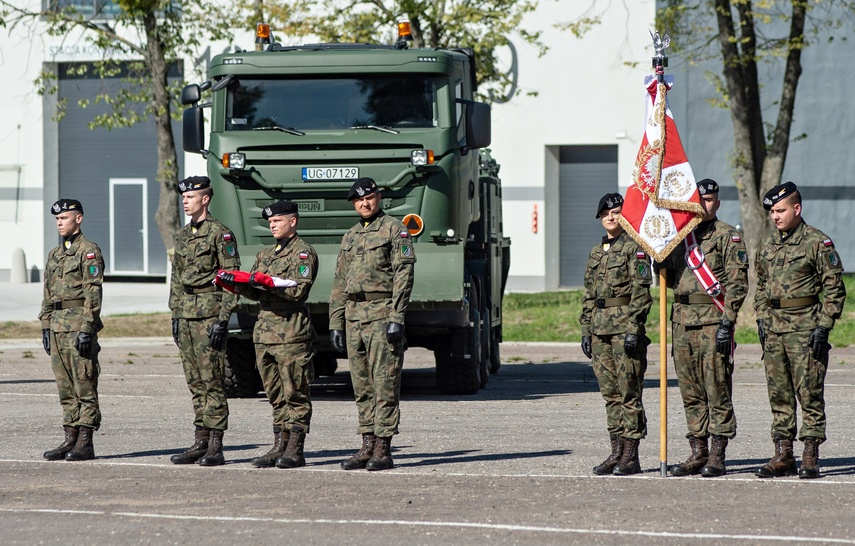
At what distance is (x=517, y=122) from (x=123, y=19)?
1344cm

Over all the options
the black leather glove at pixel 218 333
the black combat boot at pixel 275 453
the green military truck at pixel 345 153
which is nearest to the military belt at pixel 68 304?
the black leather glove at pixel 218 333

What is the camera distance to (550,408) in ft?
45.8

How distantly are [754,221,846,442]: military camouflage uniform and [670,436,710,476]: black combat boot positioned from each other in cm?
51

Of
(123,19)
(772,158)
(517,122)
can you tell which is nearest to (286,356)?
(123,19)

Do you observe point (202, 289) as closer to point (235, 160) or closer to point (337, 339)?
point (337, 339)

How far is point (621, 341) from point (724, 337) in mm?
708

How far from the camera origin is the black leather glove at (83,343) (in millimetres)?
10172

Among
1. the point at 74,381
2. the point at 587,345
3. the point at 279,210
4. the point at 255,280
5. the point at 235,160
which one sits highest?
the point at 235,160

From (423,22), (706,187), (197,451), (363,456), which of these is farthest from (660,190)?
(423,22)

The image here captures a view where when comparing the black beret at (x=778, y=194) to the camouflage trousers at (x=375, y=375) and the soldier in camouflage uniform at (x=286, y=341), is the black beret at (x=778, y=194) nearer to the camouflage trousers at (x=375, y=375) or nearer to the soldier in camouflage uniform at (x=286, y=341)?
the camouflage trousers at (x=375, y=375)

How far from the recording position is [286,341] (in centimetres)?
988

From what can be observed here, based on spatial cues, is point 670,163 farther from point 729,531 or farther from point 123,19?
point 123,19

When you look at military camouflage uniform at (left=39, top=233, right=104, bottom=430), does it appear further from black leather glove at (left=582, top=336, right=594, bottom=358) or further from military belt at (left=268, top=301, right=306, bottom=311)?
black leather glove at (left=582, top=336, right=594, bottom=358)

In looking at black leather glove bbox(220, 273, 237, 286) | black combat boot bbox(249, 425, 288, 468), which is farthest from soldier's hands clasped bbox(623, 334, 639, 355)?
black leather glove bbox(220, 273, 237, 286)
